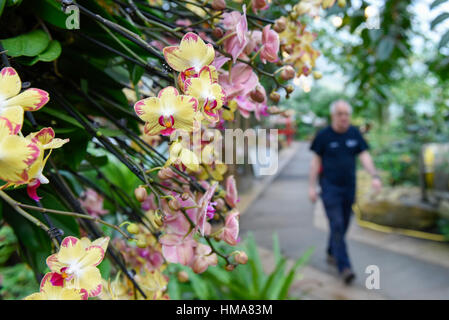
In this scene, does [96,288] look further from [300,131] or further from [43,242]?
[300,131]

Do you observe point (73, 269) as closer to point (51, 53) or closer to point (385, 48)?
point (51, 53)

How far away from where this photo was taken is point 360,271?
272cm

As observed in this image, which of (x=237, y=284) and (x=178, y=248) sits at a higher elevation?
(x=178, y=248)

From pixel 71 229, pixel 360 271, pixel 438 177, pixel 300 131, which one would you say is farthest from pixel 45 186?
pixel 300 131

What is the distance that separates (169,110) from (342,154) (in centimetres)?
243

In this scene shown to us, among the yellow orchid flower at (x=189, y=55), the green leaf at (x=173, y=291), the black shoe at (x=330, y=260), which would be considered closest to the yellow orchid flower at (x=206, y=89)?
the yellow orchid flower at (x=189, y=55)

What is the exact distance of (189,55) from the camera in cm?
30

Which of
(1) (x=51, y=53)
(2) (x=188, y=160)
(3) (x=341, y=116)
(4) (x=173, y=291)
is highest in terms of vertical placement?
(3) (x=341, y=116)

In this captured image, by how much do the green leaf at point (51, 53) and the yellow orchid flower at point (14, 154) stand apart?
164 mm

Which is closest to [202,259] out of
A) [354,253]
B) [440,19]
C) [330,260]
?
[440,19]

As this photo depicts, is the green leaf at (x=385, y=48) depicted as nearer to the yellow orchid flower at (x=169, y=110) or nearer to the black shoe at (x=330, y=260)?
the yellow orchid flower at (x=169, y=110)

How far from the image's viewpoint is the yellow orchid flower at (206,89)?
0.29 metres

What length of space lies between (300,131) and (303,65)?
15355 millimetres

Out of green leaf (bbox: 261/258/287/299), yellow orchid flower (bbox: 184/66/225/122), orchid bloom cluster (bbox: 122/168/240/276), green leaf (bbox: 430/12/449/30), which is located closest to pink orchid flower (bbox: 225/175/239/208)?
orchid bloom cluster (bbox: 122/168/240/276)
